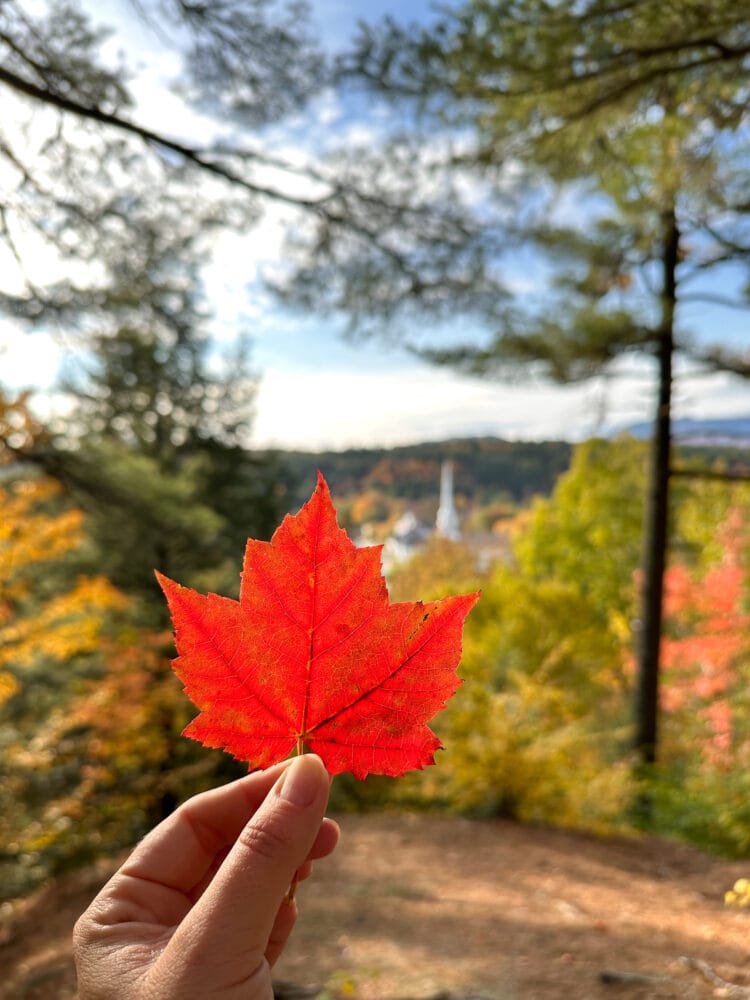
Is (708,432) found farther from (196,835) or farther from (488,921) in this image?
(196,835)

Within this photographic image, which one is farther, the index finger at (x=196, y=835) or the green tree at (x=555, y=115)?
the green tree at (x=555, y=115)

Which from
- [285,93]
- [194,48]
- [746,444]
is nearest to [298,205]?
[285,93]

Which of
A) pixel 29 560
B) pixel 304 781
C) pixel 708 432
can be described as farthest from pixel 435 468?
pixel 304 781

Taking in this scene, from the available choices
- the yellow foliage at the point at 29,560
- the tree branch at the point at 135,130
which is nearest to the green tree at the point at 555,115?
the tree branch at the point at 135,130

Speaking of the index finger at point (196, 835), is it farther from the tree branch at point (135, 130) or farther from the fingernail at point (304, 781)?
the tree branch at point (135, 130)

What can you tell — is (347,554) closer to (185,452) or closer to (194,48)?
(194,48)

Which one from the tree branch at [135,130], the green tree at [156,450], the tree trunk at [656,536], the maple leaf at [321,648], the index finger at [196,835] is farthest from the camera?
the tree trunk at [656,536]
